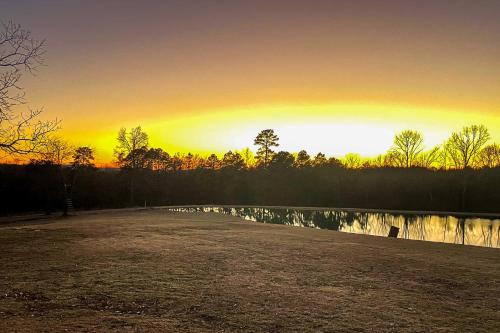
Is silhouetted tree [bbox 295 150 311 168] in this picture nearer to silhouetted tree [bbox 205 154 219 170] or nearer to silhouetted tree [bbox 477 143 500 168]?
silhouetted tree [bbox 205 154 219 170]

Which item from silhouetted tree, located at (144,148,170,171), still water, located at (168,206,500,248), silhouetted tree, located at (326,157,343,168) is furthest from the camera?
silhouetted tree, located at (326,157,343,168)

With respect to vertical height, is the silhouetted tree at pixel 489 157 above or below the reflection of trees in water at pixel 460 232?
above

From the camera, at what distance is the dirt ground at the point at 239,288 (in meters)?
5.34

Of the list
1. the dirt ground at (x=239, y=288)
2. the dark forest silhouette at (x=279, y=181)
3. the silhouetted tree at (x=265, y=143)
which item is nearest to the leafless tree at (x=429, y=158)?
the dark forest silhouette at (x=279, y=181)

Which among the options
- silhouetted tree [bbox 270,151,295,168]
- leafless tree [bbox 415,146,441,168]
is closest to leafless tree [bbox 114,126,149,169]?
silhouetted tree [bbox 270,151,295,168]

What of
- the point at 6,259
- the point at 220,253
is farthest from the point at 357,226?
the point at 6,259

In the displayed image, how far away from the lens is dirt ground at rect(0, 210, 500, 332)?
5.34 meters

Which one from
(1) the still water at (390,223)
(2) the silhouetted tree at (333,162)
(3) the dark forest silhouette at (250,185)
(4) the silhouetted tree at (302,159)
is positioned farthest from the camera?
(4) the silhouetted tree at (302,159)

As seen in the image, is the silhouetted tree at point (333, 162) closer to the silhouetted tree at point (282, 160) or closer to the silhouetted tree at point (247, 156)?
the silhouetted tree at point (282, 160)

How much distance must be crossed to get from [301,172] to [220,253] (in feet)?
160

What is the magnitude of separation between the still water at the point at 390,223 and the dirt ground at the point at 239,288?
12659 millimetres

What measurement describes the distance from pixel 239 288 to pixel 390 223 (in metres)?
27.5

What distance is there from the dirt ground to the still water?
41.5ft

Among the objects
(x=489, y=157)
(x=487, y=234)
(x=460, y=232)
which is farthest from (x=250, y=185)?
(x=489, y=157)
